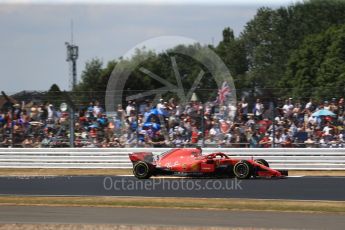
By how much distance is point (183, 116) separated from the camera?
1884 centimetres

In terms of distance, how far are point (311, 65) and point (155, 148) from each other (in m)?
31.4

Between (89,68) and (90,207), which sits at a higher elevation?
(89,68)

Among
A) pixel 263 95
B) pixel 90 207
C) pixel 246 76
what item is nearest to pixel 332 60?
pixel 246 76

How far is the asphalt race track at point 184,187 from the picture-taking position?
13.2m

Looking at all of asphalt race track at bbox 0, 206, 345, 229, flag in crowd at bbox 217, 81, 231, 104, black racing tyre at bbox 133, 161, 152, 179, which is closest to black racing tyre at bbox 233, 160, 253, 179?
black racing tyre at bbox 133, 161, 152, 179

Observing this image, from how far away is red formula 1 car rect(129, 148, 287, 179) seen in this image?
15.8 metres

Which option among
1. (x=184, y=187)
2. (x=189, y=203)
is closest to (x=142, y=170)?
(x=184, y=187)

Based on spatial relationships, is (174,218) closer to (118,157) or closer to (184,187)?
(184,187)

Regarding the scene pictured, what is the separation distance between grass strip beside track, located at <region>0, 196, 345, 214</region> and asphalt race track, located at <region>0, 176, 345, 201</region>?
63 centimetres

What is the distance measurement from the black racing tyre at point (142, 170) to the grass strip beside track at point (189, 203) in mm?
3266

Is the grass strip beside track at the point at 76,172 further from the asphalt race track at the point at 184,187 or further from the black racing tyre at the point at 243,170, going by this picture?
the black racing tyre at the point at 243,170

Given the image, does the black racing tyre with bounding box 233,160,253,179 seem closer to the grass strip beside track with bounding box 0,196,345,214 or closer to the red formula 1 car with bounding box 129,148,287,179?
the red formula 1 car with bounding box 129,148,287,179

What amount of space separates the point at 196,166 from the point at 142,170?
1.22 meters

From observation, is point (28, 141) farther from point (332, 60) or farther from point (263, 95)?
point (332, 60)
